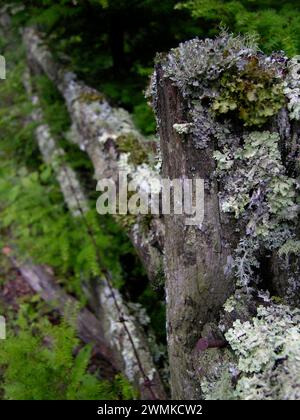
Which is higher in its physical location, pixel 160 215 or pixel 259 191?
pixel 259 191

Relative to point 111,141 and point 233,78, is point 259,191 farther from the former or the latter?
point 111,141

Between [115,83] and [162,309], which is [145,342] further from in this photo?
[115,83]

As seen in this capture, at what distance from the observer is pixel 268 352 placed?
1.88 m

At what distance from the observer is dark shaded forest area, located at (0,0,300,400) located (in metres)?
1.98

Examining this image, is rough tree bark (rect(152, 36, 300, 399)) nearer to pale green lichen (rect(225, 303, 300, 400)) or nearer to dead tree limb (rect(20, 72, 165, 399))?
pale green lichen (rect(225, 303, 300, 400))

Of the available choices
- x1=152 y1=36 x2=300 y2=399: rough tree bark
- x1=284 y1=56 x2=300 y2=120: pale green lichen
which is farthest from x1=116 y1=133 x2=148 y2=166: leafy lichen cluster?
x1=284 y1=56 x2=300 y2=120: pale green lichen

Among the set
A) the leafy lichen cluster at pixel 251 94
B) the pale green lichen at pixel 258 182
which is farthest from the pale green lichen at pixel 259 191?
the leafy lichen cluster at pixel 251 94

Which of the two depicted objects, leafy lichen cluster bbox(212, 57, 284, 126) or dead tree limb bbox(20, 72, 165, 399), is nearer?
leafy lichen cluster bbox(212, 57, 284, 126)

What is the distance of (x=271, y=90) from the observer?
1926 millimetres

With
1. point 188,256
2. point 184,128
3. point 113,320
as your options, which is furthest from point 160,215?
point 113,320

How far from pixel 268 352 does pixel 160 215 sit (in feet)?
4.60

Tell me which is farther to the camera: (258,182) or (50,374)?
(50,374)

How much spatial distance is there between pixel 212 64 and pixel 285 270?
1032mm

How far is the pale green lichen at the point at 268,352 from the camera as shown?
1.76 metres
